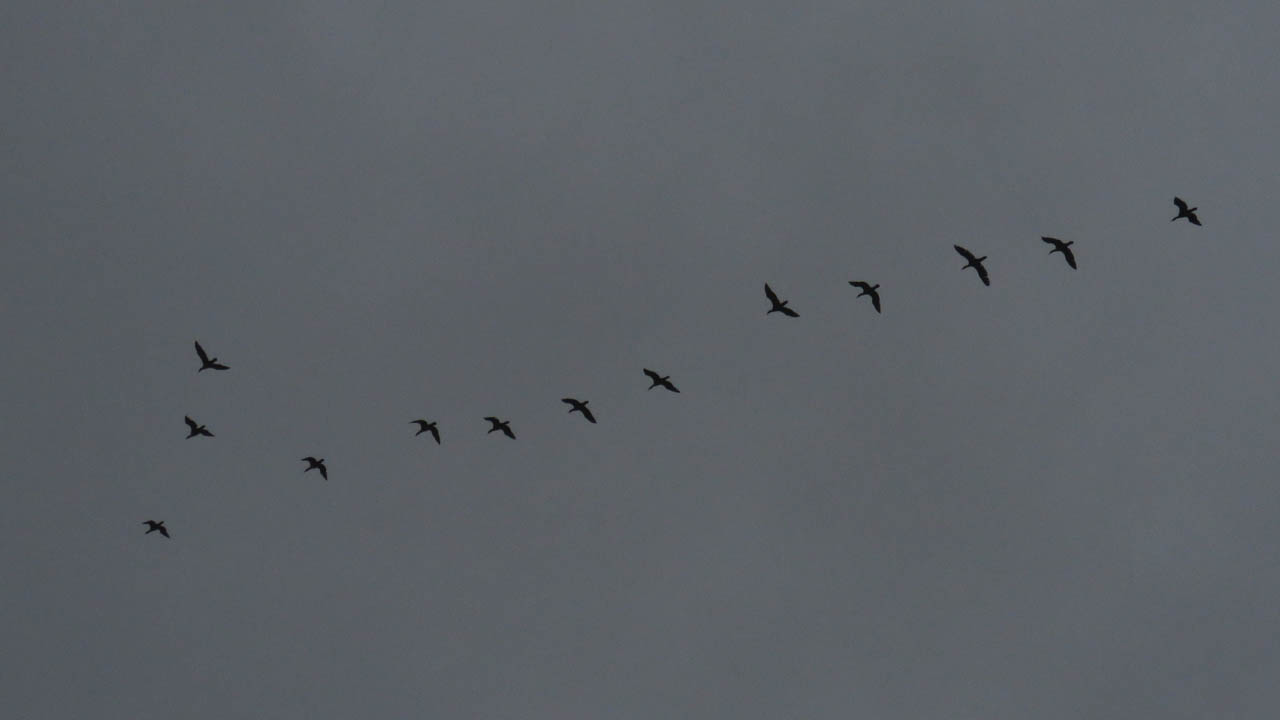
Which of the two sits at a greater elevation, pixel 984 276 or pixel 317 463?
pixel 317 463

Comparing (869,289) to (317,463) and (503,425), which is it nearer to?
(503,425)

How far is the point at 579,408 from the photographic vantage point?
98188mm

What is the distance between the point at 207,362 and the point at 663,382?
121 feet

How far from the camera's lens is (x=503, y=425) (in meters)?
99.1

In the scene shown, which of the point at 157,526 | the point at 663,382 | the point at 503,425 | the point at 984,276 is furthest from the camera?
the point at 157,526

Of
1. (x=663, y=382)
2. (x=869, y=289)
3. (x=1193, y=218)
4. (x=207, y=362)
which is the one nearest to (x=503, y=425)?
(x=663, y=382)

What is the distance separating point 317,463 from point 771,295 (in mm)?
42346

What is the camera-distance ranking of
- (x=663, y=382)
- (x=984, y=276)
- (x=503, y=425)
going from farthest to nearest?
1. (x=503, y=425)
2. (x=663, y=382)
3. (x=984, y=276)

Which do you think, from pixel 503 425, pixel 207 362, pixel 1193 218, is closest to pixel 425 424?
Result: pixel 503 425

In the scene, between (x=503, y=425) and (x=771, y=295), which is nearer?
(x=771, y=295)

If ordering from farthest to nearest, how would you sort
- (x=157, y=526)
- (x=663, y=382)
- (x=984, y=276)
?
(x=157, y=526) → (x=663, y=382) → (x=984, y=276)

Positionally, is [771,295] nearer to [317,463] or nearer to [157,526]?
[317,463]

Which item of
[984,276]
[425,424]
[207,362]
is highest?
[207,362]

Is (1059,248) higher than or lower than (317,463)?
lower
